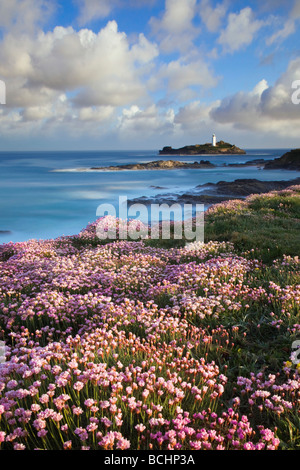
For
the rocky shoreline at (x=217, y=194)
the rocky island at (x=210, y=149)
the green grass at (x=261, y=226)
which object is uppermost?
the rocky island at (x=210, y=149)

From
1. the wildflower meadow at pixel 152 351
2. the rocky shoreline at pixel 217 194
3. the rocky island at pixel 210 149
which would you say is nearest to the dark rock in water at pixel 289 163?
the rocky shoreline at pixel 217 194

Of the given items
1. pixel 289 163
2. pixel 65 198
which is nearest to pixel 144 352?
pixel 65 198

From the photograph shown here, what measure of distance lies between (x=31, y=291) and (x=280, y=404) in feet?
18.8

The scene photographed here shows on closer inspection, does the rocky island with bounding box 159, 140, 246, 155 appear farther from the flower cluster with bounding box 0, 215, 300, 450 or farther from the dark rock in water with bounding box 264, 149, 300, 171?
the flower cluster with bounding box 0, 215, 300, 450

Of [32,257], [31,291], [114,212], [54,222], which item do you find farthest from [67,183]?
[31,291]

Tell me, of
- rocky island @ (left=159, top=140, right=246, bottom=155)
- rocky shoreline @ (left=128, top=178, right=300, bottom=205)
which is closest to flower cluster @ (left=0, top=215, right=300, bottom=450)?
rocky shoreline @ (left=128, top=178, right=300, bottom=205)

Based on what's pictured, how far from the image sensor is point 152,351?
14.1 ft

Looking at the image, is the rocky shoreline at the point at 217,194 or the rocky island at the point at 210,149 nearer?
the rocky shoreline at the point at 217,194

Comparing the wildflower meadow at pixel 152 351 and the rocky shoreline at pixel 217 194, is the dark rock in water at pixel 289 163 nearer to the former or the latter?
the rocky shoreline at pixel 217 194

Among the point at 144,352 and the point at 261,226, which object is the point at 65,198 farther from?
the point at 144,352

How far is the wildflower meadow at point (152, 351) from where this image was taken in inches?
115

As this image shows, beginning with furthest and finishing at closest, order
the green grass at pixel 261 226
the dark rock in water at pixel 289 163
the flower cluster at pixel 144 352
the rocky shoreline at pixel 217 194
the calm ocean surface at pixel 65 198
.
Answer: the dark rock in water at pixel 289 163 → the rocky shoreline at pixel 217 194 → the calm ocean surface at pixel 65 198 → the green grass at pixel 261 226 → the flower cluster at pixel 144 352

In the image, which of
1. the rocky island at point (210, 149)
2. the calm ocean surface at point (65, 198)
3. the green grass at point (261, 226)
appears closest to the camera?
the green grass at point (261, 226)
